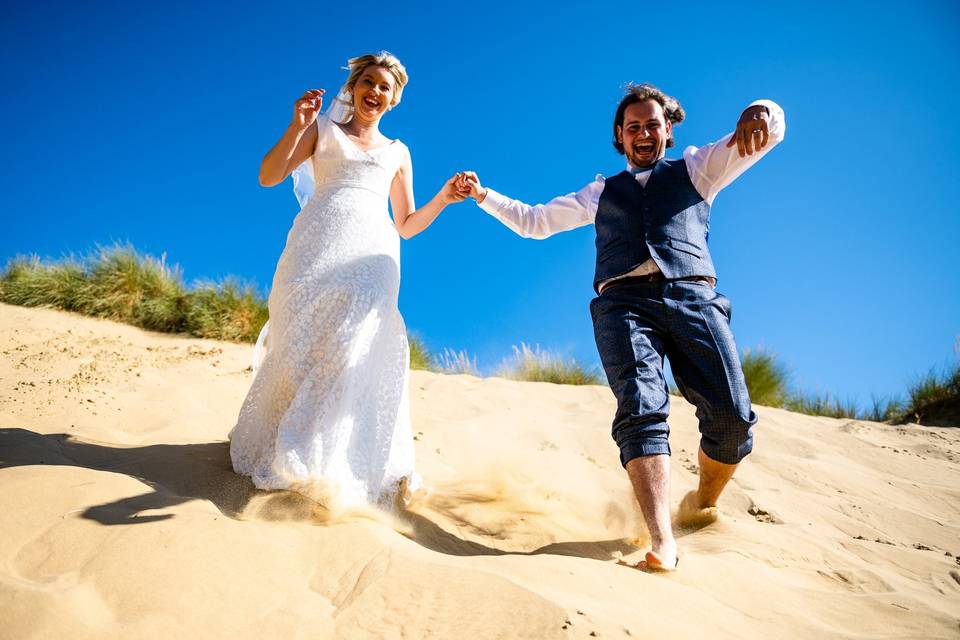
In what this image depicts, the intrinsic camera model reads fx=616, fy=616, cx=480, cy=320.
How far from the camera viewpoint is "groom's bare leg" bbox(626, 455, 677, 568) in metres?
2.40

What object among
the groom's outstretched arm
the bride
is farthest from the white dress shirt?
the bride

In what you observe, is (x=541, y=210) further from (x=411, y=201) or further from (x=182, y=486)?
(x=182, y=486)

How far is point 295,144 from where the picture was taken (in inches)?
132

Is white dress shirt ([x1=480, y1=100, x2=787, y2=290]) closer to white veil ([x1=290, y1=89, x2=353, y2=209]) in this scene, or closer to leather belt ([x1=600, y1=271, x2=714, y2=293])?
leather belt ([x1=600, y1=271, x2=714, y2=293])

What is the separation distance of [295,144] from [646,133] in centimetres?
188

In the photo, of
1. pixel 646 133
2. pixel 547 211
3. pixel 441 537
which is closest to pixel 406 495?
pixel 441 537

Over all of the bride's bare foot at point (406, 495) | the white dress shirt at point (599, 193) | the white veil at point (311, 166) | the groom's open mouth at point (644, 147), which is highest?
the white veil at point (311, 166)

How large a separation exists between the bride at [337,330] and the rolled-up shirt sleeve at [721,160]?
1651 mm

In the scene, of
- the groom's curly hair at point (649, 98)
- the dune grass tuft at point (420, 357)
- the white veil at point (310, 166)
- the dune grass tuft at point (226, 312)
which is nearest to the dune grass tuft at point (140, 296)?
the dune grass tuft at point (226, 312)

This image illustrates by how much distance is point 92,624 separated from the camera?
159 centimetres

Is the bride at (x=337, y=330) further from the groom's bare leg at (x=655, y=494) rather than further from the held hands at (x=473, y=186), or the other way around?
the groom's bare leg at (x=655, y=494)

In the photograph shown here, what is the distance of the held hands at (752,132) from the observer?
2.86 m

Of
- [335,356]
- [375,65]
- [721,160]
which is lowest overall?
[335,356]

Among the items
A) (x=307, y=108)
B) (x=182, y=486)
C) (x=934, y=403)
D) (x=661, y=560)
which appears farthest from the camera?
(x=934, y=403)
